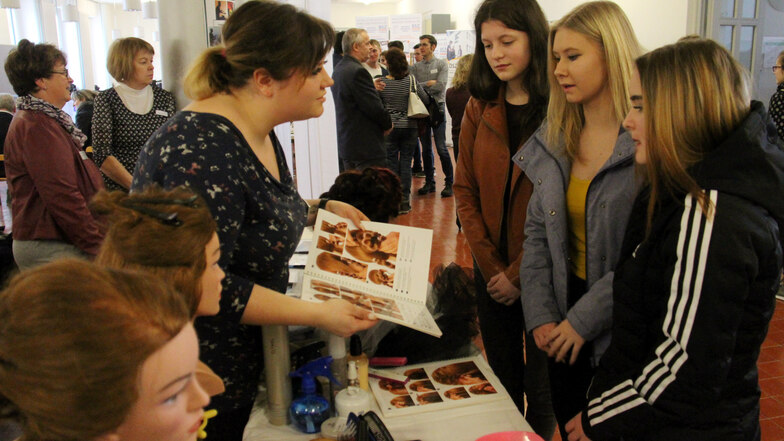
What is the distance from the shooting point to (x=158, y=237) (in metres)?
0.82

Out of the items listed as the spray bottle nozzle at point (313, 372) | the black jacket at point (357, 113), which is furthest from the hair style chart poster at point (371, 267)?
the black jacket at point (357, 113)

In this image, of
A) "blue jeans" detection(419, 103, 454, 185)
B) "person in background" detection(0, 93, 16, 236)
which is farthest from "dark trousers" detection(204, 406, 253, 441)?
"blue jeans" detection(419, 103, 454, 185)

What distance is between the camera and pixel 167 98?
3422mm

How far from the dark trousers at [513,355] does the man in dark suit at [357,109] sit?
317cm

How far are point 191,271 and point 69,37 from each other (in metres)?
18.1

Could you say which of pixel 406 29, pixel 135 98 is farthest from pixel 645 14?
pixel 406 29

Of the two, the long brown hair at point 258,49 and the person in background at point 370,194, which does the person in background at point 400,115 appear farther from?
the long brown hair at point 258,49

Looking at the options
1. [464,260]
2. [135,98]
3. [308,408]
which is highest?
[135,98]

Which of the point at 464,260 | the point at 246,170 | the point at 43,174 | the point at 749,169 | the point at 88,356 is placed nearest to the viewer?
the point at 88,356

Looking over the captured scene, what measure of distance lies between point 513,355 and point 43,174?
2207 millimetres

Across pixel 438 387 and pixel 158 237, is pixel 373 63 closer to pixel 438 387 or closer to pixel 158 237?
pixel 438 387

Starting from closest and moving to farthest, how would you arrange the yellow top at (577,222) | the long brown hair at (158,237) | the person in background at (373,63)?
the long brown hair at (158,237) < the yellow top at (577,222) < the person in background at (373,63)

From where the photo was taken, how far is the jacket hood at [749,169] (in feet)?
3.31

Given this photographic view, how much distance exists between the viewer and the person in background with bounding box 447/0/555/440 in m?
1.79
